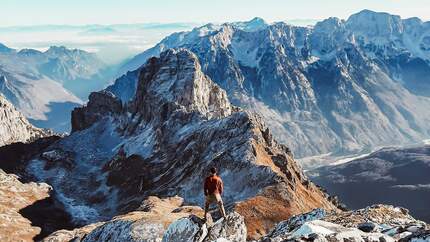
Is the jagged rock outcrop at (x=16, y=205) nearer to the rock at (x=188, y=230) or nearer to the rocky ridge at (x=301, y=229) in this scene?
the rocky ridge at (x=301, y=229)

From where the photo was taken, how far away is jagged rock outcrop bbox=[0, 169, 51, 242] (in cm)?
13312

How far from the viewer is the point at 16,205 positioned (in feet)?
537

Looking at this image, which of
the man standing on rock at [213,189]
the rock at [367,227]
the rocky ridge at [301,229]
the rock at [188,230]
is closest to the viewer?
the rocky ridge at [301,229]

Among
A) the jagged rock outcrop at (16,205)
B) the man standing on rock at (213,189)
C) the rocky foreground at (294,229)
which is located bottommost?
the jagged rock outcrop at (16,205)

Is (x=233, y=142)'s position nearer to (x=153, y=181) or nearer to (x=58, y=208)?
(x=153, y=181)

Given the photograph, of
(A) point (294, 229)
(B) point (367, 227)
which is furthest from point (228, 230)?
(B) point (367, 227)

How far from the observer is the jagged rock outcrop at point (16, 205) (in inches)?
5241

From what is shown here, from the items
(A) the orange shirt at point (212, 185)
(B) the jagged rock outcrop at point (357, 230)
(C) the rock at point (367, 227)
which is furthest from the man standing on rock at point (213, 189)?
(C) the rock at point (367, 227)

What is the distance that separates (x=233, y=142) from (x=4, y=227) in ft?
257

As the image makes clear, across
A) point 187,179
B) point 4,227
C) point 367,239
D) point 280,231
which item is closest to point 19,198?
point 4,227

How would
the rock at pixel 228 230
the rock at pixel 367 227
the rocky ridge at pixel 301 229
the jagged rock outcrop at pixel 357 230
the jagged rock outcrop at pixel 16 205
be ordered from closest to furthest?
1. the jagged rock outcrop at pixel 357 230
2. the rocky ridge at pixel 301 229
3. the rock at pixel 367 227
4. the rock at pixel 228 230
5. the jagged rock outcrop at pixel 16 205

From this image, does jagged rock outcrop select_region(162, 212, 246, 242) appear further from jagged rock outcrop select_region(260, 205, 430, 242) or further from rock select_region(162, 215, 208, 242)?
jagged rock outcrop select_region(260, 205, 430, 242)

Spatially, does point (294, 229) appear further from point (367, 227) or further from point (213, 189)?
point (213, 189)

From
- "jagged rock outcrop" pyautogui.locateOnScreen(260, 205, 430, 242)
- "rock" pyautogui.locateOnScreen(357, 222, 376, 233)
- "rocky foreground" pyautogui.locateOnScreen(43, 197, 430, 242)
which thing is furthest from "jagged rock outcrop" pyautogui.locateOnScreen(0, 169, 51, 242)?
"rock" pyautogui.locateOnScreen(357, 222, 376, 233)
